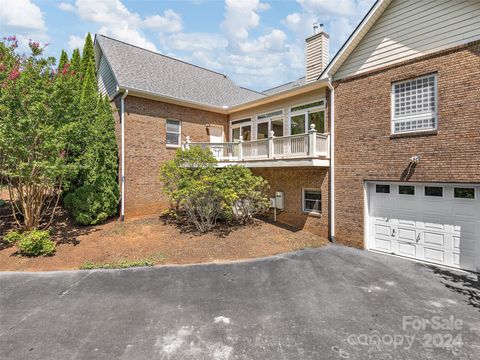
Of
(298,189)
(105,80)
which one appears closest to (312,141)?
(298,189)

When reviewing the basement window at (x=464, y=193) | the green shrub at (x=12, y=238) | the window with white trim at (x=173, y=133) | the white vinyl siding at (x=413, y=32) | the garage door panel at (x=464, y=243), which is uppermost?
the white vinyl siding at (x=413, y=32)

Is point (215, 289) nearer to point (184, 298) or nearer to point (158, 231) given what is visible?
point (184, 298)

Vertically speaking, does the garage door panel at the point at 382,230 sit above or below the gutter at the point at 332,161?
below

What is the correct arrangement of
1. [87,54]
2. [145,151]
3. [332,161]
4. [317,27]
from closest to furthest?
[332,161]
[317,27]
[145,151]
[87,54]

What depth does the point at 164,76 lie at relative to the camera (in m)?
15.4

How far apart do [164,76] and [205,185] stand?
856cm

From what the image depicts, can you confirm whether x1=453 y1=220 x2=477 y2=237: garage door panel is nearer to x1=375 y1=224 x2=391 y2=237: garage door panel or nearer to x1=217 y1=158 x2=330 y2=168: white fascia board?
x1=375 y1=224 x2=391 y2=237: garage door panel

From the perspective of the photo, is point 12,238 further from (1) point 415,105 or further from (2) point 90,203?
(1) point 415,105

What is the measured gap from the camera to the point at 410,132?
8.37 meters

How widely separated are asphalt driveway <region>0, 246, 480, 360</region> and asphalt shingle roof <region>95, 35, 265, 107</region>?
9.38 meters

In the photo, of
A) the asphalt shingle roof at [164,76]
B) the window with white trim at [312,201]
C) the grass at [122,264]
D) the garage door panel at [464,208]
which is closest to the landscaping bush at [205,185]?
the window with white trim at [312,201]

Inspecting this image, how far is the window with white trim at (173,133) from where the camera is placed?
1407 cm

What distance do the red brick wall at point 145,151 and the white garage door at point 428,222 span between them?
392 inches

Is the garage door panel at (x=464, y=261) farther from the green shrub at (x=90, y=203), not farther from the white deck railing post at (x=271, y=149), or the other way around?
the green shrub at (x=90, y=203)
